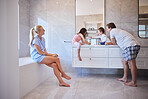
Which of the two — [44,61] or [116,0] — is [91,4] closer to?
[116,0]

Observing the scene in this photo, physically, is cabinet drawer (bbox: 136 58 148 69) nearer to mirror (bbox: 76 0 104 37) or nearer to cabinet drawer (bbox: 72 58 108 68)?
cabinet drawer (bbox: 72 58 108 68)

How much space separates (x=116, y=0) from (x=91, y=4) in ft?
2.15

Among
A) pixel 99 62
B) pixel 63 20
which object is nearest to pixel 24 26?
pixel 63 20

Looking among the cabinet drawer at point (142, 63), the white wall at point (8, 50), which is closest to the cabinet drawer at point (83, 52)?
the cabinet drawer at point (142, 63)

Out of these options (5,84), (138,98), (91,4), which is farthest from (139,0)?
(5,84)

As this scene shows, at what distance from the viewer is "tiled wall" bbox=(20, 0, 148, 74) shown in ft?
9.05

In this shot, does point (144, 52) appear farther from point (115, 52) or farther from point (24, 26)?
point (24, 26)

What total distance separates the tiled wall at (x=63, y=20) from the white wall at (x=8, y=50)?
7.53ft

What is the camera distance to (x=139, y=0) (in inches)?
104

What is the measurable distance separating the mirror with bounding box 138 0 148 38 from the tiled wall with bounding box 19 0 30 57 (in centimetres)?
314

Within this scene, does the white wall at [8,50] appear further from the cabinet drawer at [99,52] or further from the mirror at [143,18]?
the mirror at [143,18]

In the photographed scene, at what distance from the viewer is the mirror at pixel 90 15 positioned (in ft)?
9.29

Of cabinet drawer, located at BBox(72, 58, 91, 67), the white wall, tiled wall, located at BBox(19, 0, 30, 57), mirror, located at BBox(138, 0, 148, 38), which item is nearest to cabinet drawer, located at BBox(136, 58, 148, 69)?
mirror, located at BBox(138, 0, 148, 38)

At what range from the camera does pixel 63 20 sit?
3.02m
